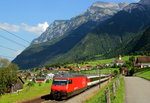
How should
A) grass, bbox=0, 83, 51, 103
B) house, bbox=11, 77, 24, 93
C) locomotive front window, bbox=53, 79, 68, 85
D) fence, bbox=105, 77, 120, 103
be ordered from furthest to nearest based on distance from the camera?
house, bbox=11, 77, 24, 93
grass, bbox=0, 83, 51, 103
locomotive front window, bbox=53, 79, 68, 85
fence, bbox=105, 77, 120, 103

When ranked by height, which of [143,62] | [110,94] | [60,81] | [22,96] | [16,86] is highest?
[143,62]

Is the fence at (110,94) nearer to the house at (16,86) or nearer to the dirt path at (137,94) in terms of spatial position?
the dirt path at (137,94)

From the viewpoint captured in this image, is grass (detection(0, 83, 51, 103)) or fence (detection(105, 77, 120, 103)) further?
grass (detection(0, 83, 51, 103))

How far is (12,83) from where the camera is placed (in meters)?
96.6

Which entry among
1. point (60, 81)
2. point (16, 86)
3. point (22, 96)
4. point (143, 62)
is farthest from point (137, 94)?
point (143, 62)

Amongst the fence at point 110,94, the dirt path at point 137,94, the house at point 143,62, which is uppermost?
the house at point 143,62

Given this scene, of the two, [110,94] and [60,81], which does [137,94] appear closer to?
[110,94]

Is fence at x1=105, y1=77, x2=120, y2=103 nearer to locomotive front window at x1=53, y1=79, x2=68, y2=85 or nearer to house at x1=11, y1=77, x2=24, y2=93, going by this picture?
locomotive front window at x1=53, y1=79, x2=68, y2=85

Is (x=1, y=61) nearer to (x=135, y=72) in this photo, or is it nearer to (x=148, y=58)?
(x=135, y=72)

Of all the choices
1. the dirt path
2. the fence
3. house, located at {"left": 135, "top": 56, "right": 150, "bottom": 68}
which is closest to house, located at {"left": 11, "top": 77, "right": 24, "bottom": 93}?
the dirt path

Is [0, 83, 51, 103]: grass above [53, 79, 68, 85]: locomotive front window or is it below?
below

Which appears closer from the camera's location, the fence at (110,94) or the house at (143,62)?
the fence at (110,94)

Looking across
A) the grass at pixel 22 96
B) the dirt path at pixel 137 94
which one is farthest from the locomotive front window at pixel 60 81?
the dirt path at pixel 137 94

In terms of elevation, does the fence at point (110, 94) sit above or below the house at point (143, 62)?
below
